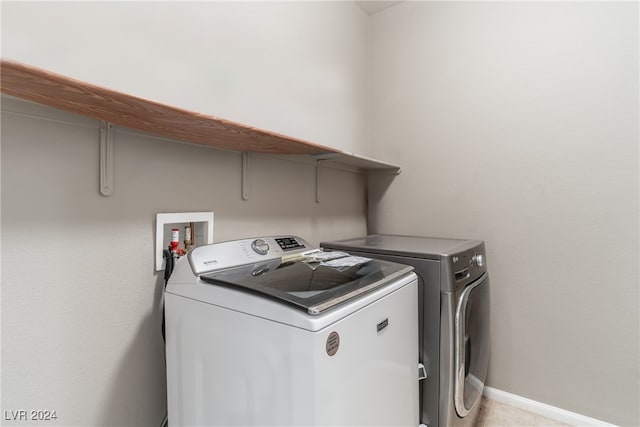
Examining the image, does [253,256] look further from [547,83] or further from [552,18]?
[552,18]

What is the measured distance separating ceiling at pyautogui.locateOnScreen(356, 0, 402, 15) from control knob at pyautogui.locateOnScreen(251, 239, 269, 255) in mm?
2079

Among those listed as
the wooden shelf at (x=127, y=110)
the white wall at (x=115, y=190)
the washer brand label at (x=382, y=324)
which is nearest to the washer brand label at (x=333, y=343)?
the washer brand label at (x=382, y=324)

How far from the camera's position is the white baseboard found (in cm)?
168

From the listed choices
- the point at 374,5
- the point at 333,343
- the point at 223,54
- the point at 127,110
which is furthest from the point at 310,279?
the point at 374,5

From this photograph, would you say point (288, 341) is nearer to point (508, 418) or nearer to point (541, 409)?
point (508, 418)

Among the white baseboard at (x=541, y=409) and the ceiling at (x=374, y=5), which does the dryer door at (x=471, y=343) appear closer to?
the white baseboard at (x=541, y=409)

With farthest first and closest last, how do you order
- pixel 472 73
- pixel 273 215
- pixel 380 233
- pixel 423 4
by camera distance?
pixel 380 233 < pixel 423 4 < pixel 472 73 < pixel 273 215

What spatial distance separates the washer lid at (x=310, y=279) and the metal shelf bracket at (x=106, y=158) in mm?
449

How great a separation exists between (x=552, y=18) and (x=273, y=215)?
6.40 feet

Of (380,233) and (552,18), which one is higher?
(552,18)

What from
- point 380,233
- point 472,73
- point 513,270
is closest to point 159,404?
point 380,233

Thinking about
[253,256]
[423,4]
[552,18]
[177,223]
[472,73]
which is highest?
[423,4]

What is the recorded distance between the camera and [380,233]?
2406 mm

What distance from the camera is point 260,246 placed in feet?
4.29
